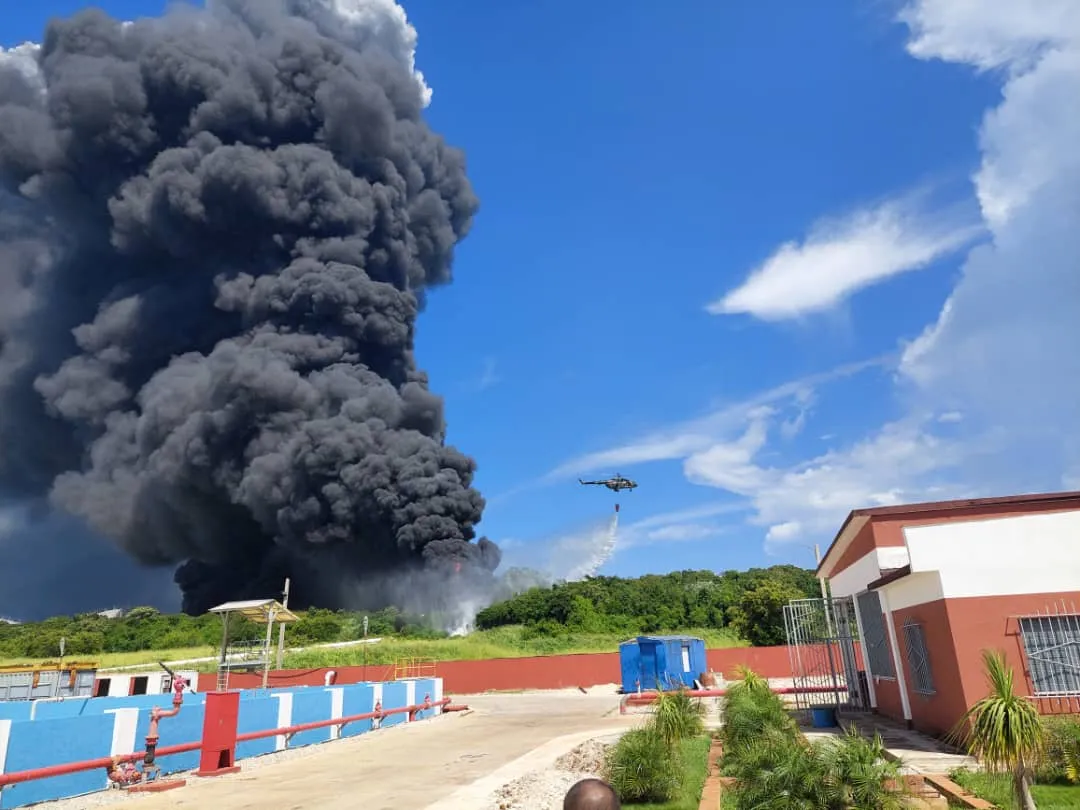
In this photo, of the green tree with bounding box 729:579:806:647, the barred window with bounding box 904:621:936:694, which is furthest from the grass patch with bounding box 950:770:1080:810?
the green tree with bounding box 729:579:806:647

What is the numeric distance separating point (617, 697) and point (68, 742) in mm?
21453

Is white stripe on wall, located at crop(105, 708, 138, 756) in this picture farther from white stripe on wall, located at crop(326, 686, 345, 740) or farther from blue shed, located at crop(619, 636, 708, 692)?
blue shed, located at crop(619, 636, 708, 692)

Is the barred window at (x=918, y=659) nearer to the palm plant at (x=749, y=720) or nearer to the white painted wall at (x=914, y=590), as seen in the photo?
the white painted wall at (x=914, y=590)

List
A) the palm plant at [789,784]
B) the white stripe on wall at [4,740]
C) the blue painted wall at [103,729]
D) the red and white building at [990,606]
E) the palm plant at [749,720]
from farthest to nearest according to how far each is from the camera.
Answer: the red and white building at [990,606] → the palm plant at [749,720] → the blue painted wall at [103,729] → the white stripe on wall at [4,740] → the palm plant at [789,784]

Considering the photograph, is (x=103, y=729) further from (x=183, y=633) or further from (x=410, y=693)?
(x=183, y=633)

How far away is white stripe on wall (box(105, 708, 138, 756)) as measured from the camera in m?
10.9

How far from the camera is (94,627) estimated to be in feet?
181

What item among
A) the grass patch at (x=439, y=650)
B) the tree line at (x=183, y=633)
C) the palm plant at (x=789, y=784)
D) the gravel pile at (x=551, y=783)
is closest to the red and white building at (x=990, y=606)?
the palm plant at (x=789, y=784)

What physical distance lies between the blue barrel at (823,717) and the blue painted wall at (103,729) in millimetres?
10429

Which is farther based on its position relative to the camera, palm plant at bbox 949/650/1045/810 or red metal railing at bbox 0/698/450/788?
red metal railing at bbox 0/698/450/788

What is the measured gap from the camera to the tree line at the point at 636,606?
159 feet

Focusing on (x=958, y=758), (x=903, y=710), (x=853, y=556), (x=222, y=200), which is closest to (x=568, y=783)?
(x=958, y=758)

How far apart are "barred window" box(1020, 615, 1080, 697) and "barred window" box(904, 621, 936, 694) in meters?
1.76

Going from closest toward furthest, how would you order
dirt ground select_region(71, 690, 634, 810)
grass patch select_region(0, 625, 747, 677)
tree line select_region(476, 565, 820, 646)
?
1. dirt ground select_region(71, 690, 634, 810)
2. grass patch select_region(0, 625, 747, 677)
3. tree line select_region(476, 565, 820, 646)
